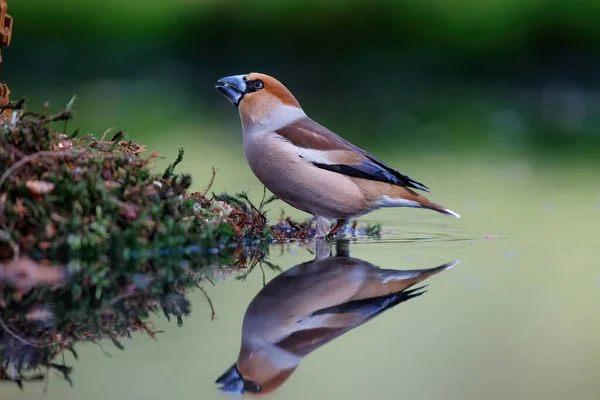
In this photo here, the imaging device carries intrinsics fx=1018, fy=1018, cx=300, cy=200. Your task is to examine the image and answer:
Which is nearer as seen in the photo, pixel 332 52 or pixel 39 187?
pixel 39 187

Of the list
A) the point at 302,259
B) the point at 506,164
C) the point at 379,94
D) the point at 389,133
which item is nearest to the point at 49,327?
the point at 302,259

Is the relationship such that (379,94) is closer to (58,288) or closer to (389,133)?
(389,133)

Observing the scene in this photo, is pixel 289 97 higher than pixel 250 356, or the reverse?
pixel 289 97

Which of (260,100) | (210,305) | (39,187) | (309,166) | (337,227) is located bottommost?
(337,227)

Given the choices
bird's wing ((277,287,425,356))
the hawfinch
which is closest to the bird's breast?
the hawfinch

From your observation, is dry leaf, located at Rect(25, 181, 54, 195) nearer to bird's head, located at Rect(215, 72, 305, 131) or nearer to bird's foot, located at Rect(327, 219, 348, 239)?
bird's head, located at Rect(215, 72, 305, 131)

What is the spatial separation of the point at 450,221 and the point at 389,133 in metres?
7.86

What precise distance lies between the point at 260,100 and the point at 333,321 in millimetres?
3439

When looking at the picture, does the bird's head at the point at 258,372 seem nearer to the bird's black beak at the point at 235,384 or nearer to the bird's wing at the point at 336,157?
the bird's black beak at the point at 235,384

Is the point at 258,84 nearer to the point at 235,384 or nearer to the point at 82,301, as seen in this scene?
the point at 82,301

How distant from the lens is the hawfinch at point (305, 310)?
4633 millimetres

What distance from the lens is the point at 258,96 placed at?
8461mm

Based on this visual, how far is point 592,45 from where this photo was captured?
75.0 ft

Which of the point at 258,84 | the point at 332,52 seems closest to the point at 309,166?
the point at 258,84
